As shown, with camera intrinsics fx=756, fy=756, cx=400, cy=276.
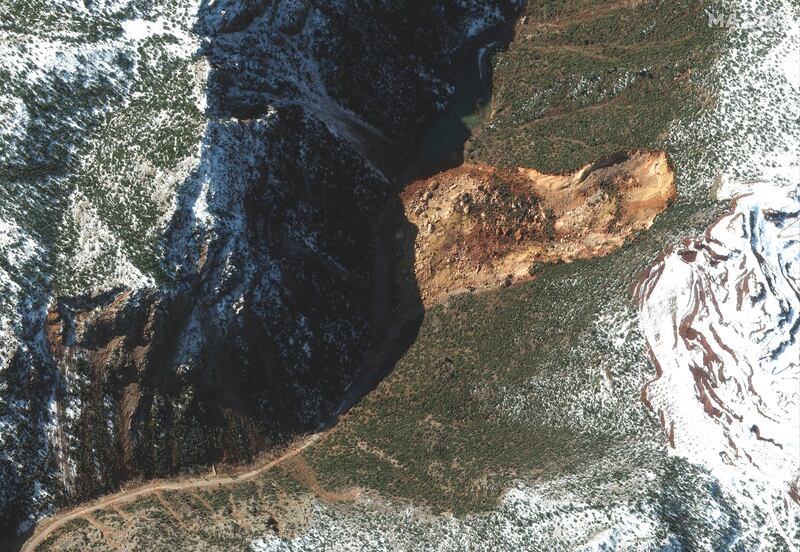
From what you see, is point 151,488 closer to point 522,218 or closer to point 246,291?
point 246,291

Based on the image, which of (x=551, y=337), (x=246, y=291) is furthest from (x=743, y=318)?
(x=246, y=291)

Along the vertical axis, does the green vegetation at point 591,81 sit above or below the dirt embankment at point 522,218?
above

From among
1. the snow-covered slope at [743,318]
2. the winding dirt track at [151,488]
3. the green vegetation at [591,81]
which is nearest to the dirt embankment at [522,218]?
the green vegetation at [591,81]

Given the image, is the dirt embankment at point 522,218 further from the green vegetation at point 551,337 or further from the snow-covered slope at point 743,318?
the snow-covered slope at point 743,318

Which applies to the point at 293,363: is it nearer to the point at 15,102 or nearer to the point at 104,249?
the point at 104,249

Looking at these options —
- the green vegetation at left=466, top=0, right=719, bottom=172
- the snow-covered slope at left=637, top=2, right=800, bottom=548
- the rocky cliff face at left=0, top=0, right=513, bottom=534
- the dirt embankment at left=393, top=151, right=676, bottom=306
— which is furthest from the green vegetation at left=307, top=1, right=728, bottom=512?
the rocky cliff face at left=0, top=0, right=513, bottom=534

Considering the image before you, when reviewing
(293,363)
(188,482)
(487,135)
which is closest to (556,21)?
(487,135)
